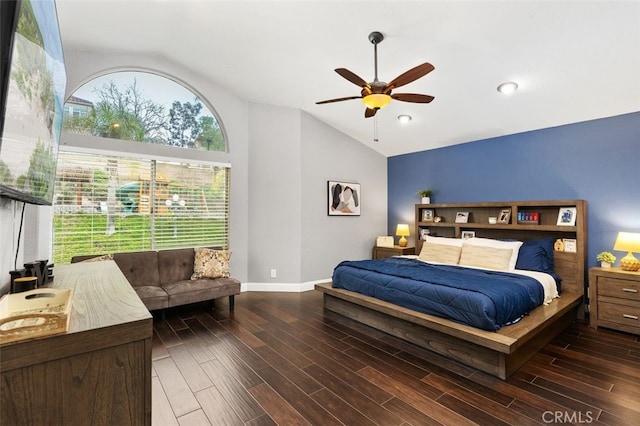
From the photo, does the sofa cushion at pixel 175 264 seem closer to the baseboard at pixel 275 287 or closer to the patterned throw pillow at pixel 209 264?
the patterned throw pillow at pixel 209 264

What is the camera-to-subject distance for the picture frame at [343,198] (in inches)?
212

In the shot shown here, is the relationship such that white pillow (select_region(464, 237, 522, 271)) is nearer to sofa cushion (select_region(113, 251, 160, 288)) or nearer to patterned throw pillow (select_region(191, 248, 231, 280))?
patterned throw pillow (select_region(191, 248, 231, 280))

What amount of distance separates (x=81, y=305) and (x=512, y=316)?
3.08 meters

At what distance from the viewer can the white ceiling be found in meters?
2.62

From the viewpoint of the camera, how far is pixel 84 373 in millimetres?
823

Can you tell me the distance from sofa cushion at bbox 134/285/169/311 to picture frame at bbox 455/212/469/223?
14.8ft

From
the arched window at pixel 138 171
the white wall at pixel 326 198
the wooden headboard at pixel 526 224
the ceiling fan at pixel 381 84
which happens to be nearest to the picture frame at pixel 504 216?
the wooden headboard at pixel 526 224

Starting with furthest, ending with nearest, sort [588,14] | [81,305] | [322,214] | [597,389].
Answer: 1. [322,214]
2. [588,14]
3. [597,389]
4. [81,305]

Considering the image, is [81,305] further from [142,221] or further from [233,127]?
[233,127]

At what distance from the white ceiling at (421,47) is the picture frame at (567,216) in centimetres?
116

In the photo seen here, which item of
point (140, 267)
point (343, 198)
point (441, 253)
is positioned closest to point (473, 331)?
point (441, 253)

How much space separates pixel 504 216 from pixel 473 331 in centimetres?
270

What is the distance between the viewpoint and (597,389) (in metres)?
2.23

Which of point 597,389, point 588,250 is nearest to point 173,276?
point 597,389
